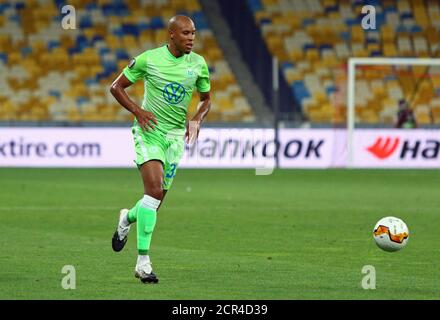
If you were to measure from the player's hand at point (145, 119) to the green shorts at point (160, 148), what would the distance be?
0.16ft

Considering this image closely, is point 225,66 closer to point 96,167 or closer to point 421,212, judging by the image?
point 96,167

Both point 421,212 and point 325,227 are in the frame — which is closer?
point 325,227

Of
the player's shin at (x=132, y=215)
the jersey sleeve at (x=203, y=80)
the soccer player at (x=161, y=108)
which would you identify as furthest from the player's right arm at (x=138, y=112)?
Answer: the player's shin at (x=132, y=215)

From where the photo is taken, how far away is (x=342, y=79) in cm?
3444

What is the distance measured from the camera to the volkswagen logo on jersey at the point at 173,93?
33.8 ft

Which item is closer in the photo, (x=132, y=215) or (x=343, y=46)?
(x=132, y=215)

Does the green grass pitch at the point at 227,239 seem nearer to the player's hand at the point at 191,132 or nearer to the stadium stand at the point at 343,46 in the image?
the player's hand at the point at 191,132

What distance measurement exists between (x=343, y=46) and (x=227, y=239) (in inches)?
928

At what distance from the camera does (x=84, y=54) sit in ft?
115

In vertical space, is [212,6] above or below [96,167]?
above

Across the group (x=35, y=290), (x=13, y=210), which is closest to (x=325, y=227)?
(x=13, y=210)

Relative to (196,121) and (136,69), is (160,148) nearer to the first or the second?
(196,121)

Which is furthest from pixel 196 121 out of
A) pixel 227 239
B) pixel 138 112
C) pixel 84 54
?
pixel 84 54

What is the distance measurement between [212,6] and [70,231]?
23.6m
